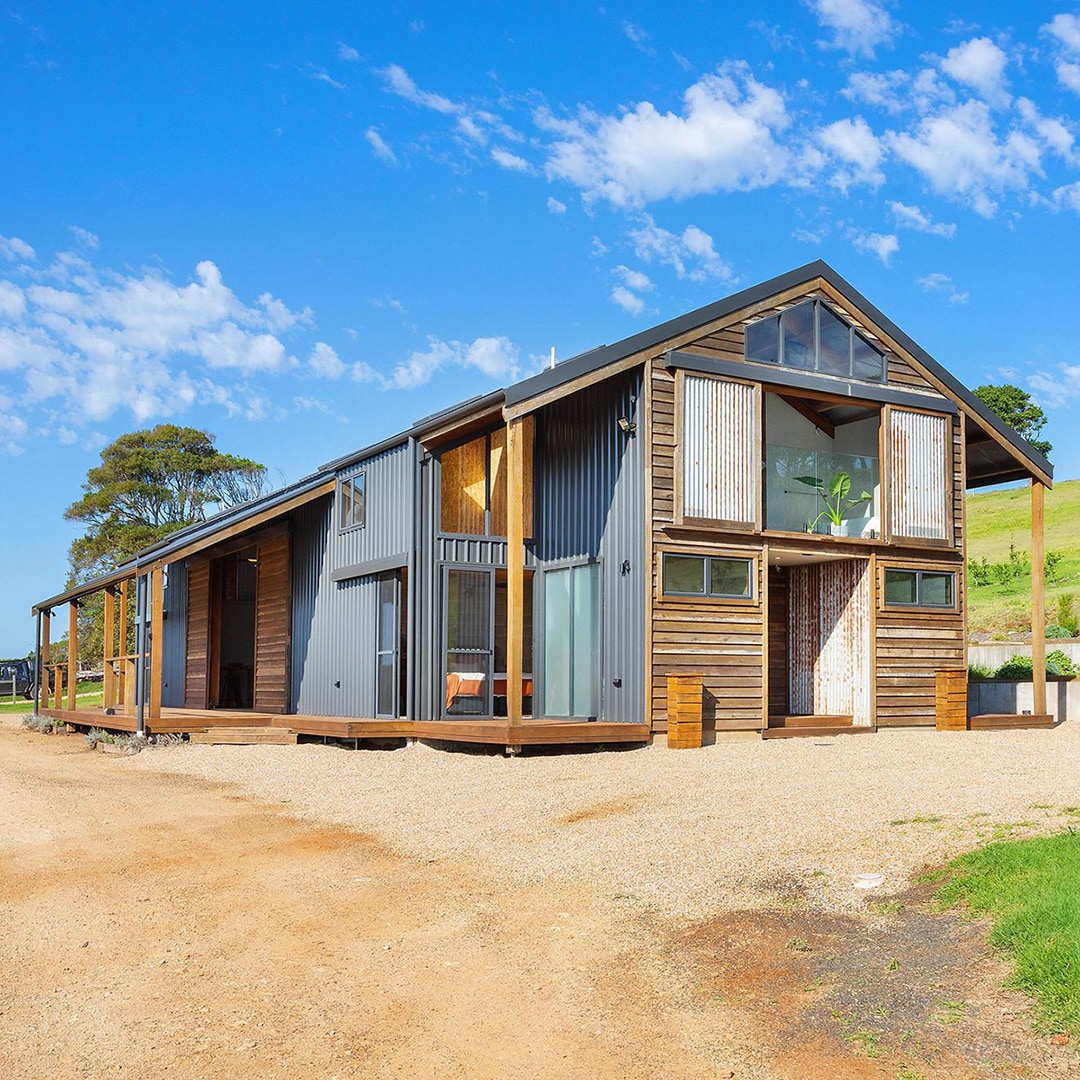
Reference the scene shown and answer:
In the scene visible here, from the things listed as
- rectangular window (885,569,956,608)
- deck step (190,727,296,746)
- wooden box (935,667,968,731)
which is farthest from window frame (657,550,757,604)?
deck step (190,727,296,746)

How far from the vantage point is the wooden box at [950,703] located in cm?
1567

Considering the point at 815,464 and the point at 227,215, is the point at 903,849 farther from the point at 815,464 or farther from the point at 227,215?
the point at 227,215

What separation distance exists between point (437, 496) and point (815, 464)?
5.31m

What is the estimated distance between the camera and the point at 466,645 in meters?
15.0

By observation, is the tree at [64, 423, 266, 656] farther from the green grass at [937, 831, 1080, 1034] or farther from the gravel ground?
the green grass at [937, 831, 1080, 1034]

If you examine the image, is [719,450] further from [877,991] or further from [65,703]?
[65,703]

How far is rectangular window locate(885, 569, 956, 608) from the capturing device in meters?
15.6

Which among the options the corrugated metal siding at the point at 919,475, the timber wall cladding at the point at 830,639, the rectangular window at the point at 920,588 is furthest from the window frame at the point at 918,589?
the corrugated metal siding at the point at 919,475

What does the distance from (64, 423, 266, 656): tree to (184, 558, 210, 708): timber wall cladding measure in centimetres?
2215

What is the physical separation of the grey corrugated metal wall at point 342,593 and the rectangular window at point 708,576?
3724 millimetres

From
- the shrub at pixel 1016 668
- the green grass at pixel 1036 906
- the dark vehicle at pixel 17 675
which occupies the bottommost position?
the dark vehicle at pixel 17 675

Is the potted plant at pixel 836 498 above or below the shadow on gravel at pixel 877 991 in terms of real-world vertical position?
above

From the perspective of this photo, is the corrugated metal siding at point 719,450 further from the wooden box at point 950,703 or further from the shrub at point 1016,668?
the shrub at point 1016,668

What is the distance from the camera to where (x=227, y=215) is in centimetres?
1966
